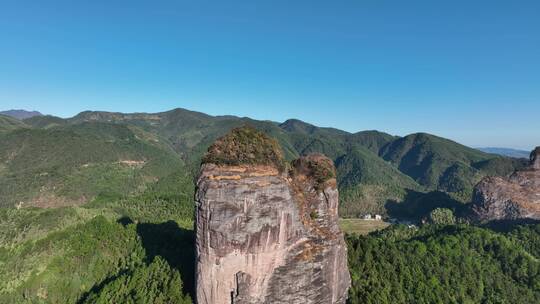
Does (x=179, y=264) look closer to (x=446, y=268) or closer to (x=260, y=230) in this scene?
(x=260, y=230)

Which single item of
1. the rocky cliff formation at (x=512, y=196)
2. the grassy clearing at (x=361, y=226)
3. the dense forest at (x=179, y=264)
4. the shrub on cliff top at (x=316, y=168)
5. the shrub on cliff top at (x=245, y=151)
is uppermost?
the shrub on cliff top at (x=245, y=151)

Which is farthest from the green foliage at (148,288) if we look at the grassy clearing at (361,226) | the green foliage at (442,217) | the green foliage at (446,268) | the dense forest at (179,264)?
the green foliage at (442,217)

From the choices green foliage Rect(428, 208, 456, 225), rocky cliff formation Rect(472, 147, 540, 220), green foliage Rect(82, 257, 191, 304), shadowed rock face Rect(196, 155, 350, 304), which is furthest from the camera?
green foliage Rect(428, 208, 456, 225)

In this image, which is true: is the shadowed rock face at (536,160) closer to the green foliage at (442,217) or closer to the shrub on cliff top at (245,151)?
the green foliage at (442,217)

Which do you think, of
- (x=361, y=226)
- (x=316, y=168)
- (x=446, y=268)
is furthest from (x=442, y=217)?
(x=316, y=168)

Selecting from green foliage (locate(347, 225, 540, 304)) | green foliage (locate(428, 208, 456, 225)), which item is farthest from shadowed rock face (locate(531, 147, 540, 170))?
green foliage (locate(347, 225, 540, 304))

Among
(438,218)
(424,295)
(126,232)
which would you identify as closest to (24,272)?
(126,232)

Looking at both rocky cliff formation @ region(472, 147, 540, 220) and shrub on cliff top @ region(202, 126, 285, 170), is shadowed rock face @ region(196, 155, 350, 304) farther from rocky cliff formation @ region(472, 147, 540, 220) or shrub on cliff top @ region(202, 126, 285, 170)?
rocky cliff formation @ region(472, 147, 540, 220)
